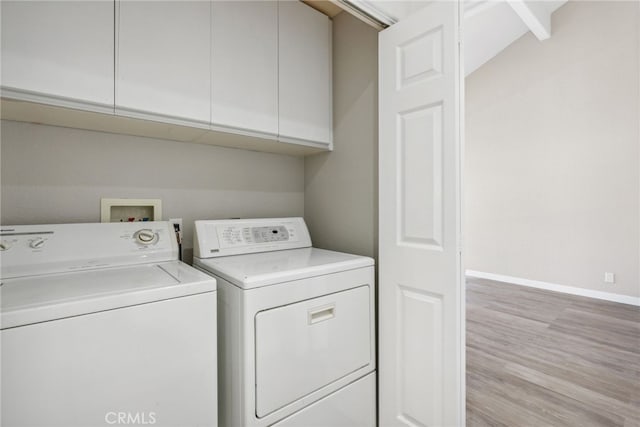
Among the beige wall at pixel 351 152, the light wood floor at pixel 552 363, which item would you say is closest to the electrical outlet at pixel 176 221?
the beige wall at pixel 351 152

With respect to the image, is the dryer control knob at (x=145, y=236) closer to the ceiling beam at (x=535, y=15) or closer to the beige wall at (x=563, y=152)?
the ceiling beam at (x=535, y=15)

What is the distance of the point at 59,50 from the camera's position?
3.69 feet

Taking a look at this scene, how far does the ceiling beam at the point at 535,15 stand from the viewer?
3.48m

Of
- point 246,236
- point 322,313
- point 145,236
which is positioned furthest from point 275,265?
point 145,236

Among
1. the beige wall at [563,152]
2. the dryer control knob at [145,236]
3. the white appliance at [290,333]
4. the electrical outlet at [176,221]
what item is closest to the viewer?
the white appliance at [290,333]

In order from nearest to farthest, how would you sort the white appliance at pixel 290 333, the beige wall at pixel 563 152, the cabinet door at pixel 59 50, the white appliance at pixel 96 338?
the white appliance at pixel 96 338, the cabinet door at pixel 59 50, the white appliance at pixel 290 333, the beige wall at pixel 563 152

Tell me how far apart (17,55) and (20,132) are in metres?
0.42

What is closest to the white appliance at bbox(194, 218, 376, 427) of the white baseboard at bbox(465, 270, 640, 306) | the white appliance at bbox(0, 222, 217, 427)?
the white appliance at bbox(0, 222, 217, 427)

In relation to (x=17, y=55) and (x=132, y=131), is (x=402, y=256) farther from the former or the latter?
(x=17, y=55)

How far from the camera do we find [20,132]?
1.33 meters

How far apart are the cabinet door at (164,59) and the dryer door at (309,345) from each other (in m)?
0.94

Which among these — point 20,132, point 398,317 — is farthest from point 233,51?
point 398,317

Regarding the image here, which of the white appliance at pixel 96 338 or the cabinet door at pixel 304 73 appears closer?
the white appliance at pixel 96 338

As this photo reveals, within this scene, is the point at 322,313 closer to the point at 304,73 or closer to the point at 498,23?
the point at 304,73
